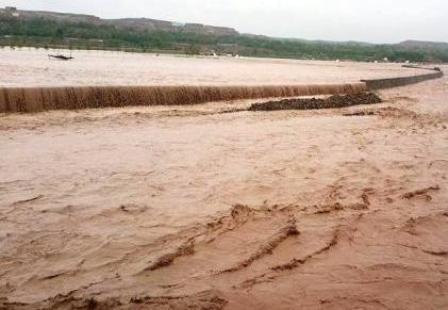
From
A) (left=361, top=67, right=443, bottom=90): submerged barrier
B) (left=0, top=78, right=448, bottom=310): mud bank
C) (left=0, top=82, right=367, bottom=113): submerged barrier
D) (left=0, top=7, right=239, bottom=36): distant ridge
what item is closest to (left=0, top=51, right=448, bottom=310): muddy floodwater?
(left=0, top=78, right=448, bottom=310): mud bank

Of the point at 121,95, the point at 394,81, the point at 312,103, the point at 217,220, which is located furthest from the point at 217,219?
the point at 394,81

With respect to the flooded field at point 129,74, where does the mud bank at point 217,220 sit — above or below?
below

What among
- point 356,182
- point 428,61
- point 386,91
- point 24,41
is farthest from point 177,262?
point 428,61

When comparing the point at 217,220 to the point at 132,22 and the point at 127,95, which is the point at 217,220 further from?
the point at 132,22

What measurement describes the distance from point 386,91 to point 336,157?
17.4 metres

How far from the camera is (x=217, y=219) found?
229 inches

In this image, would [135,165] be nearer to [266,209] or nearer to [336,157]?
[266,209]

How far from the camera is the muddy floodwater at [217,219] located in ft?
13.3

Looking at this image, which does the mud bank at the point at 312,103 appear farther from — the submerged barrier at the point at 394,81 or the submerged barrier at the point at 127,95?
the submerged barrier at the point at 394,81

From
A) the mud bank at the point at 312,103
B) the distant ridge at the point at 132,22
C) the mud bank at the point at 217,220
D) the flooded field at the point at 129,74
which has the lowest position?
the mud bank at the point at 217,220

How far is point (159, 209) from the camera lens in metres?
6.14

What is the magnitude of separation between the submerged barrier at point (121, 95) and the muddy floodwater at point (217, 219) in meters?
1.31

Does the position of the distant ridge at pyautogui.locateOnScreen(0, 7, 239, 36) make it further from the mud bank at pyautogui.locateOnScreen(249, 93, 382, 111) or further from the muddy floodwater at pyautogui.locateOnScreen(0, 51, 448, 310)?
the muddy floodwater at pyautogui.locateOnScreen(0, 51, 448, 310)

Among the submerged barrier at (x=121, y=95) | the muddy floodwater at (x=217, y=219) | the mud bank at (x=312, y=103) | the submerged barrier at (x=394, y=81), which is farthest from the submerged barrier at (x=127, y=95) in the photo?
the submerged barrier at (x=394, y=81)
